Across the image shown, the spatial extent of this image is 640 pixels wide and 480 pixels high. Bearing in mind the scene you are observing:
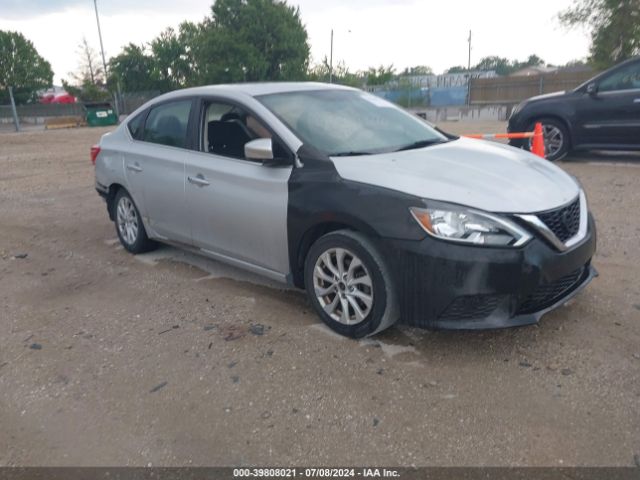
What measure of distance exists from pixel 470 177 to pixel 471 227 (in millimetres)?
440

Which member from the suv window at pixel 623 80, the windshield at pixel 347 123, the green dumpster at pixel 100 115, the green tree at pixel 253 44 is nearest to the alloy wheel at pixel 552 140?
the suv window at pixel 623 80

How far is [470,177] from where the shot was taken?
10.8ft

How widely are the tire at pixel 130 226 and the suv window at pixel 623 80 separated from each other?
24.6 feet

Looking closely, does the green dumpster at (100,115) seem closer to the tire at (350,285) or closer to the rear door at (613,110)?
the rear door at (613,110)

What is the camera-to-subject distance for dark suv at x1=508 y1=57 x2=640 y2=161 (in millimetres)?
8609

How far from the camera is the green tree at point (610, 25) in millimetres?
21203

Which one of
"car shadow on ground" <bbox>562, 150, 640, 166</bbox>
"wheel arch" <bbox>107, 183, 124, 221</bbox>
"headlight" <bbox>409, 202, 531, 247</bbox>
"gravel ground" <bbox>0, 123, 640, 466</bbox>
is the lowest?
"gravel ground" <bbox>0, 123, 640, 466</bbox>

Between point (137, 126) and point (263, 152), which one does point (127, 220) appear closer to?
point (137, 126)

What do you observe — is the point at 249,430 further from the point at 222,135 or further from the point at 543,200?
the point at 222,135

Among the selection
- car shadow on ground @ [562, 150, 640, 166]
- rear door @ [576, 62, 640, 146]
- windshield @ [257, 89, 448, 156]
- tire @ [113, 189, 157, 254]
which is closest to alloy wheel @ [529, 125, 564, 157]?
rear door @ [576, 62, 640, 146]

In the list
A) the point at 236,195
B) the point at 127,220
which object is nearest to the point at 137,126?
the point at 127,220

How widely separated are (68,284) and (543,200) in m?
3.92

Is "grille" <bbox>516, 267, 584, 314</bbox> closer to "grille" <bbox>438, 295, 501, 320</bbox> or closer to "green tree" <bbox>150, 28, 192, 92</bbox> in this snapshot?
"grille" <bbox>438, 295, 501, 320</bbox>

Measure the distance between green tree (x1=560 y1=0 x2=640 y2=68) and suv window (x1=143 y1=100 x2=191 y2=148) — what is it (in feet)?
72.1
